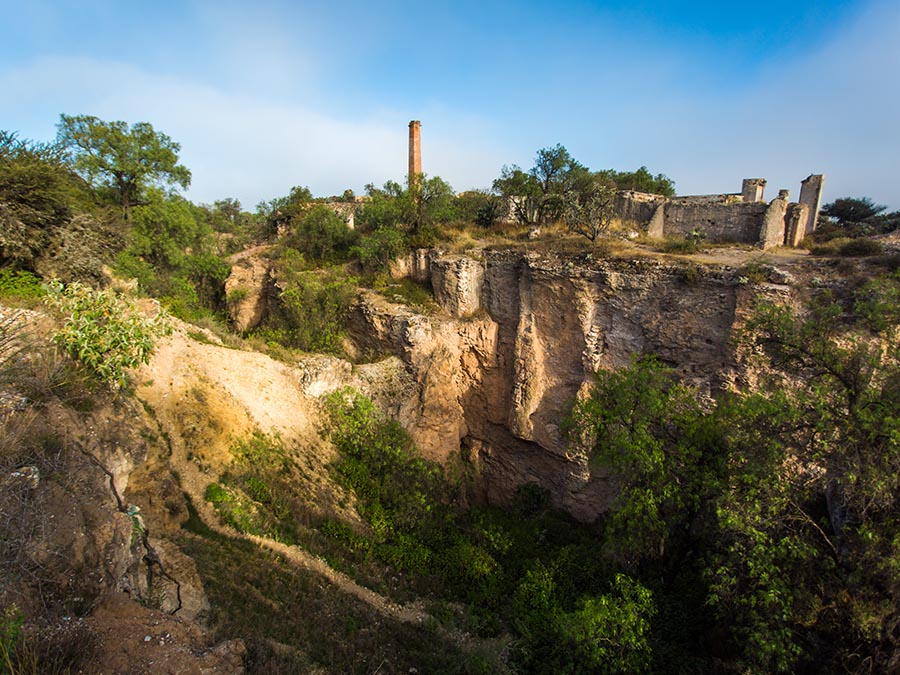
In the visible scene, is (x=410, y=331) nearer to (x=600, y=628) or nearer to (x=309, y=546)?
(x=309, y=546)

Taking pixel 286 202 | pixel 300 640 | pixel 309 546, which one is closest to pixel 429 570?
pixel 309 546

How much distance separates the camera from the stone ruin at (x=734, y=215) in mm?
18234

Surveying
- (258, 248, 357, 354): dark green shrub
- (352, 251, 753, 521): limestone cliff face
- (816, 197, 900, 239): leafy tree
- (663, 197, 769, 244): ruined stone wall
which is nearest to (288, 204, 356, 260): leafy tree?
(258, 248, 357, 354): dark green shrub

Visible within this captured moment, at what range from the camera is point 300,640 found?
21.4ft

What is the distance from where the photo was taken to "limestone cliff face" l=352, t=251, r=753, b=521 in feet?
43.4

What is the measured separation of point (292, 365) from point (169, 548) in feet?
23.4

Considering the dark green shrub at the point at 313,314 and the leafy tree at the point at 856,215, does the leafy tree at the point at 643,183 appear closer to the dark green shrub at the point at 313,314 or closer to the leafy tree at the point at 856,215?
the leafy tree at the point at 856,215

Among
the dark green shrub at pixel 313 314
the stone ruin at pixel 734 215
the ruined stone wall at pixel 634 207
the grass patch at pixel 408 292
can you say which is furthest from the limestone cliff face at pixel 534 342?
the ruined stone wall at pixel 634 207

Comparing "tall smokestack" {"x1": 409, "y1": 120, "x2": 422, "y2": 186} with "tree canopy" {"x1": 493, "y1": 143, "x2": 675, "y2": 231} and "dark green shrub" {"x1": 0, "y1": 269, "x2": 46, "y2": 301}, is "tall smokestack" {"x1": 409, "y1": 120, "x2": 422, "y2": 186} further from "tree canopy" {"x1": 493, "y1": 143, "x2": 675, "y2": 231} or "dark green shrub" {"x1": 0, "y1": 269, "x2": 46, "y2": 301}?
"dark green shrub" {"x1": 0, "y1": 269, "x2": 46, "y2": 301}

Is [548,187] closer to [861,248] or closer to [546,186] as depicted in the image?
[546,186]

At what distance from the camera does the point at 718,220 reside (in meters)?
19.8

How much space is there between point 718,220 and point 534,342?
1178 cm

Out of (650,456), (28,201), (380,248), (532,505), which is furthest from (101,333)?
(532,505)

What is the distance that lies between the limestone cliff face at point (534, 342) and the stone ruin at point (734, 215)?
275 inches
